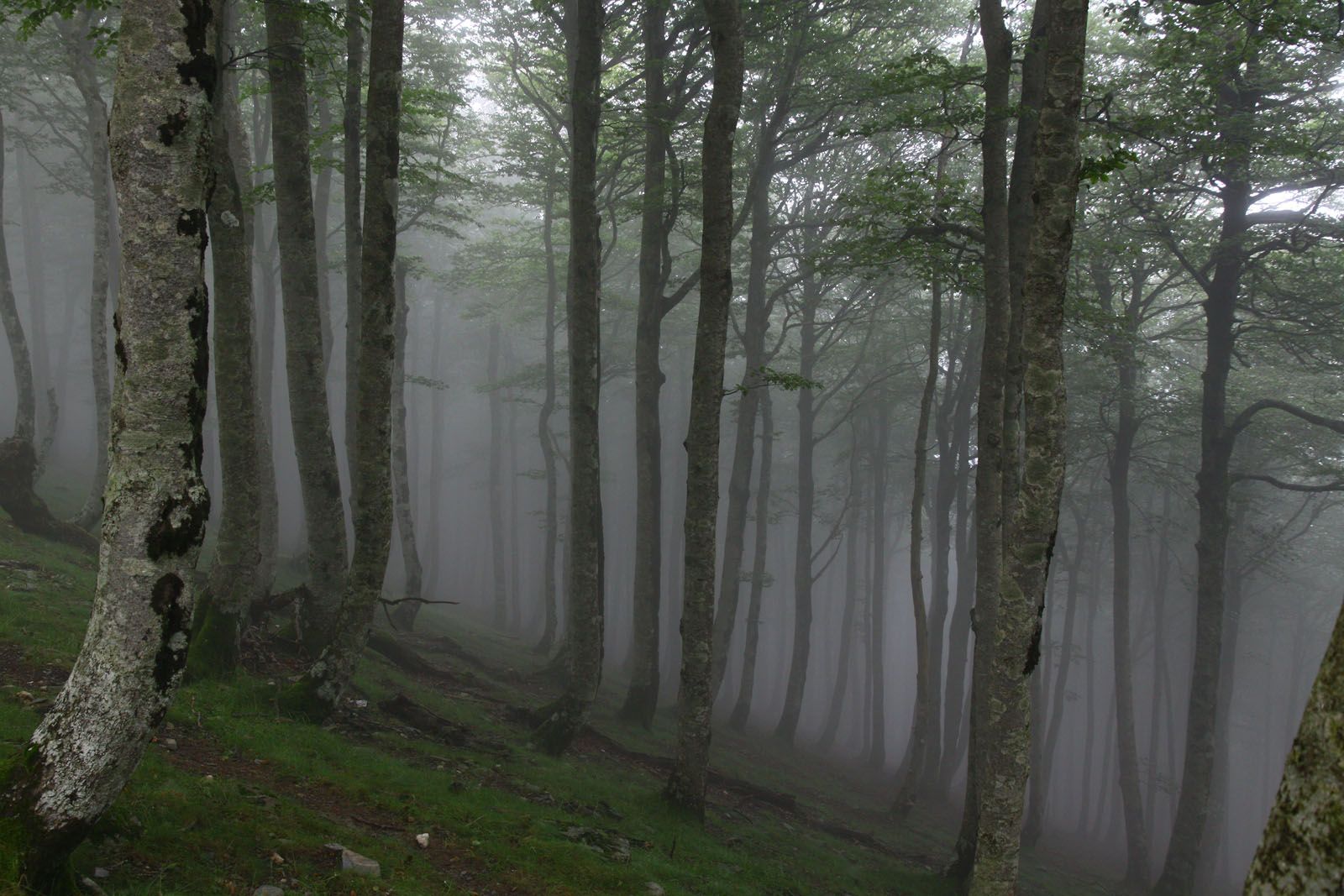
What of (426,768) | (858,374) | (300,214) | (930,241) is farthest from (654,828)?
(858,374)

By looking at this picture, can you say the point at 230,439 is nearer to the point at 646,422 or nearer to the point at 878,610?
the point at 646,422

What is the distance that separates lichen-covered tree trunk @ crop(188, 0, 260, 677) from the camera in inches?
344

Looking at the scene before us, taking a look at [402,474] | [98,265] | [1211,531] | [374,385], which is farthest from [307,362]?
[1211,531]

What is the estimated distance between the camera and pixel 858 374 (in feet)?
109

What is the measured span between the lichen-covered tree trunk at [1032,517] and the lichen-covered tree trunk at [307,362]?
792 cm

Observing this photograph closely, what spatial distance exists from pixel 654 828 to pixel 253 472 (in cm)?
611

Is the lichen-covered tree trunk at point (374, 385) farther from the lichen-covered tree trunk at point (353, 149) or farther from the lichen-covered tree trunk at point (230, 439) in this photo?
the lichen-covered tree trunk at point (353, 149)

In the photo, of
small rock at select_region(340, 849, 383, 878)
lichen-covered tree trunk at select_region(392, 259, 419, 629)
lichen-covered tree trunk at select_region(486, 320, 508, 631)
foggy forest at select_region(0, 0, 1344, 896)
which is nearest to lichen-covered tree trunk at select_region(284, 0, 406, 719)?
foggy forest at select_region(0, 0, 1344, 896)

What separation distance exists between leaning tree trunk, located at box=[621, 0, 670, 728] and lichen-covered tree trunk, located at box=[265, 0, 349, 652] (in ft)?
21.7

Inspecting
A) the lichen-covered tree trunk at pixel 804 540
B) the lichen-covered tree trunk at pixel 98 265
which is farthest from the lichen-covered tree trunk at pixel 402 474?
the lichen-covered tree trunk at pixel 804 540

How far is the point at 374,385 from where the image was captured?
8750mm

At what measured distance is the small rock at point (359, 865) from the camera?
18.5 ft

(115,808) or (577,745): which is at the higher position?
(115,808)

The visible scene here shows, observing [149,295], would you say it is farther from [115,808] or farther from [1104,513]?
[1104,513]
